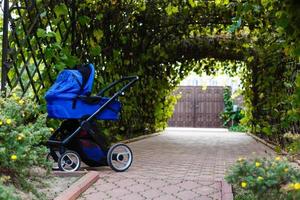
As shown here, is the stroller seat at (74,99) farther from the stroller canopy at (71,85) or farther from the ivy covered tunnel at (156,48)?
the ivy covered tunnel at (156,48)

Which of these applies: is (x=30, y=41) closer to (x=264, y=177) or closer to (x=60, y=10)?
(x=60, y=10)

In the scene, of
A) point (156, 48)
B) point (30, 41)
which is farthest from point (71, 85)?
point (156, 48)

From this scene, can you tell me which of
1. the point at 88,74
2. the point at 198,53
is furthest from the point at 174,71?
the point at 88,74

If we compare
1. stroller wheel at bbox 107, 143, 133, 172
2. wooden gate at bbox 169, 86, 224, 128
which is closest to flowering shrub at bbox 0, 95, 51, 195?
stroller wheel at bbox 107, 143, 133, 172

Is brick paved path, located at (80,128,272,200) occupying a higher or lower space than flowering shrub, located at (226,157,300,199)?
lower

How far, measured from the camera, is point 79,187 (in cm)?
360

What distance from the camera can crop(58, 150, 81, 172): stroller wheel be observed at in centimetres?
440

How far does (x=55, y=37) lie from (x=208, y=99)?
1436 cm

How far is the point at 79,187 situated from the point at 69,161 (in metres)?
0.94

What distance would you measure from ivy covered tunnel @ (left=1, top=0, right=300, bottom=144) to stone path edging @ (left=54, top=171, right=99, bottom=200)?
112 centimetres

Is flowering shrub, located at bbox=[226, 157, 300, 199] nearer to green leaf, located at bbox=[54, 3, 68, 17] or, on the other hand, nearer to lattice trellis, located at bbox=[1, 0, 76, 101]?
lattice trellis, located at bbox=[1, 0, 76, 101]

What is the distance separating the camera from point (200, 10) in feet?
29.1

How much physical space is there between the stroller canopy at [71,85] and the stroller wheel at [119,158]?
0.65 m

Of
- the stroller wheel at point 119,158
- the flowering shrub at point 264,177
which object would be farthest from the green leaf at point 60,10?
the flowering shrub at point 264,177
